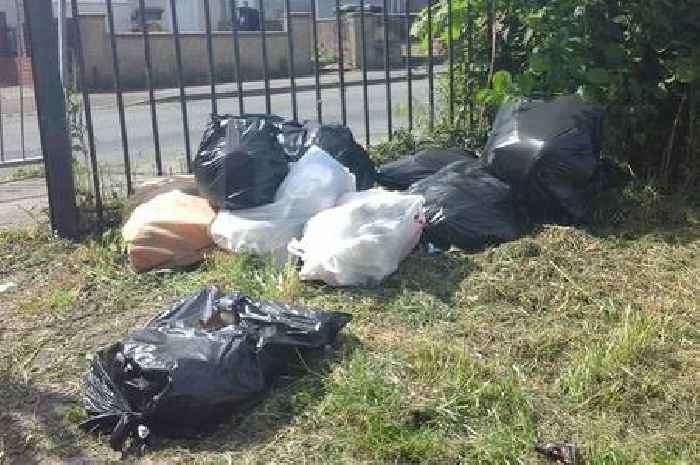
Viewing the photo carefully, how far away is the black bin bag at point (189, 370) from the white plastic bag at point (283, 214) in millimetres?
892

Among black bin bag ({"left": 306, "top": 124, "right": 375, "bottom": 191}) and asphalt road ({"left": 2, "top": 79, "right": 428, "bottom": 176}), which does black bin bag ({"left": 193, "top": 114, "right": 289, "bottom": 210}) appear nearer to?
black bin bag ({"left": 306, "top": 124, "right": 375, "bottom": 191})

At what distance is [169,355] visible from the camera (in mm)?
2559

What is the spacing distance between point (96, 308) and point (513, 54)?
313 centimetres

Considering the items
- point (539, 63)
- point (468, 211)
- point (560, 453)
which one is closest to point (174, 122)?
point (539, 63)

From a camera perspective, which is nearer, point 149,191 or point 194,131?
point 149,191

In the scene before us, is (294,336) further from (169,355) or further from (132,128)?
(132,128)

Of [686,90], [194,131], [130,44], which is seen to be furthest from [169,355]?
[130,44]

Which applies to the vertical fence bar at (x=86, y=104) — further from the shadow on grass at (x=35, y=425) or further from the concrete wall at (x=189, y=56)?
the concrete wall at (x=189, y=56)

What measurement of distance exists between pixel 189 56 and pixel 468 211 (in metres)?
18.0

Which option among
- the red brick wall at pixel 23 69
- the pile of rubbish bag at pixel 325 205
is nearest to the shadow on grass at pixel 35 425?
the pile of rubbish bag at pixel 325 205

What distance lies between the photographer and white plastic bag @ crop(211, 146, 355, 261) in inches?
149

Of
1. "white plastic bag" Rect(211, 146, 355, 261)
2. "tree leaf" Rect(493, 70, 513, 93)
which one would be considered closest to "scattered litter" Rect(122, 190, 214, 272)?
"white plastic bag" Rect(211, 146, 355, 261)

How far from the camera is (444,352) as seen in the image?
278cm

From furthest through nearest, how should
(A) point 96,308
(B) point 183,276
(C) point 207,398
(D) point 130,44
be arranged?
1. (D) point 130,44
2. (B) point 183,276
3. (A) point 96,308
4. (C) point 207,398
